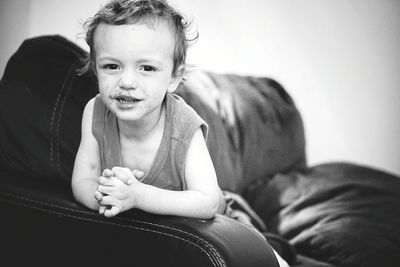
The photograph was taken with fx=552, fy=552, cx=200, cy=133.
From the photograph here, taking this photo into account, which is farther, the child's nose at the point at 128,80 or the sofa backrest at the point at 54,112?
the sofa backrest at the point at 54,112

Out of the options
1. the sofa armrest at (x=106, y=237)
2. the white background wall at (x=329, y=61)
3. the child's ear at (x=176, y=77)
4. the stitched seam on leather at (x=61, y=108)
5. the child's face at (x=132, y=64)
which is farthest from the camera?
the white background wall at (x=329, y=61)

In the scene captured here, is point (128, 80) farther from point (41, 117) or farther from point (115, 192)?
point (41, 117)

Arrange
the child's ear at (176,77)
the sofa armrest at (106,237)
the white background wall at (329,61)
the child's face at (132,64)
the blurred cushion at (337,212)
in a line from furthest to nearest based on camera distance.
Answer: the white background wall at (329,61)
the blurred cushion at (337,212)
the child's ear at (176,77)
the child's face at (132,64)
the sofa armrest at (106,237)

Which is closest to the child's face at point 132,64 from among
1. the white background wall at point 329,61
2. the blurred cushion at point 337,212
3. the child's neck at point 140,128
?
the child's neck at point 140,128

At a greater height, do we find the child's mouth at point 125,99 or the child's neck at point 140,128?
the child's mouth at point 125,99

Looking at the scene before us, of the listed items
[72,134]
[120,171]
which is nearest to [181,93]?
[72,134]

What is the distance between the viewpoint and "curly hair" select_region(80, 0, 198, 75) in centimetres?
104

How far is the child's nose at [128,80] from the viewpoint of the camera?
1.03 meters

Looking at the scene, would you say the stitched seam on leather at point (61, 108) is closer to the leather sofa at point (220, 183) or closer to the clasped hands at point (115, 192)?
the leather sofa at point (220, 183)

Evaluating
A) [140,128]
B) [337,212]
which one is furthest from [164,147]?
[337,212]

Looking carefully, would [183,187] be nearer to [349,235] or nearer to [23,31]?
[349,235]

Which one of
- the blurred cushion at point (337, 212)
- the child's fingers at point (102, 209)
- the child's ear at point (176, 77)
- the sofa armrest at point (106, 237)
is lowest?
the blurred cushion at point (337, 212)

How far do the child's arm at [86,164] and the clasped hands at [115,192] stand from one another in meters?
0.11

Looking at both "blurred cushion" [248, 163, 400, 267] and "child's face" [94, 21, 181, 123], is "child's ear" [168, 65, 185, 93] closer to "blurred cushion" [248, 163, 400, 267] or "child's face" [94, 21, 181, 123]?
"child's face" [94, 21, 181, 123]
